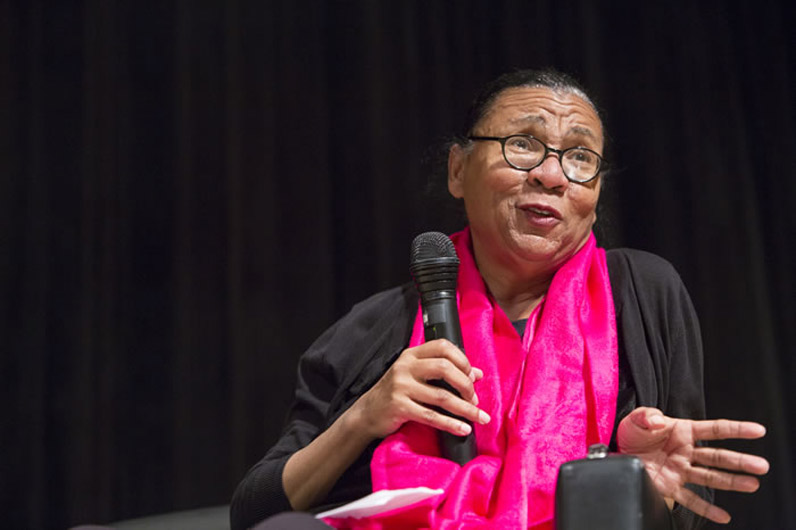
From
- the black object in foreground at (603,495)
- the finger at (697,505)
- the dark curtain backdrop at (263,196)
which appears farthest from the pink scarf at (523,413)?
the dark curtain backdrop at (263,196)

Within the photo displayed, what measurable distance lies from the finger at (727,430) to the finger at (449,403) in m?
0.31

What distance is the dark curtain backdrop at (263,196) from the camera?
7.88ft

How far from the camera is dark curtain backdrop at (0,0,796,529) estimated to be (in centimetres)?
240

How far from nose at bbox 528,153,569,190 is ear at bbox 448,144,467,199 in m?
0.23

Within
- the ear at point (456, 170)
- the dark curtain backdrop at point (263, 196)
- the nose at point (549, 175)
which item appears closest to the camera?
the nose at point (549, 175)

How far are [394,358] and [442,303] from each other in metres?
0.37

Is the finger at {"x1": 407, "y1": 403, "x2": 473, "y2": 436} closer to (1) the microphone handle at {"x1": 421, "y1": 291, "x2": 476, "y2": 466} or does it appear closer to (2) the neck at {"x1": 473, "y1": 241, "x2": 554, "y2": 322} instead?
(1) the microphone handle at {"x1": 421, "y1": 291, "x2": 476, "y2": 466}

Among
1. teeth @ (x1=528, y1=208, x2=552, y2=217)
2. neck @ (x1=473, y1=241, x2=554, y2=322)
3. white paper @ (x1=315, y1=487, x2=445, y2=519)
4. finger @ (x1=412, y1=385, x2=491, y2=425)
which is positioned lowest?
white paper @ (x1=315, y1=487, x2=445, y2=519)

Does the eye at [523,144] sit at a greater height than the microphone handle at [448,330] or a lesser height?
greater

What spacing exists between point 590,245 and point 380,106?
1.29m

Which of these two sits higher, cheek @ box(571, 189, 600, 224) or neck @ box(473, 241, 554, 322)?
cheek @ box(571, 189, 600, 224)

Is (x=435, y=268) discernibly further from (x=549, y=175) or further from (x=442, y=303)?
(x=549, y=175)

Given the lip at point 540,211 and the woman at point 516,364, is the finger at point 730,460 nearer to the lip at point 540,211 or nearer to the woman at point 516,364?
the woman at point 516,364

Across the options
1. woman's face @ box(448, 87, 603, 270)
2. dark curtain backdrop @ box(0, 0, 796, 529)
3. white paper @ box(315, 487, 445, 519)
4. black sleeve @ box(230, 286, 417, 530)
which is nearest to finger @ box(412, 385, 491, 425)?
white paper @ box(315, 487, 445, 519)
